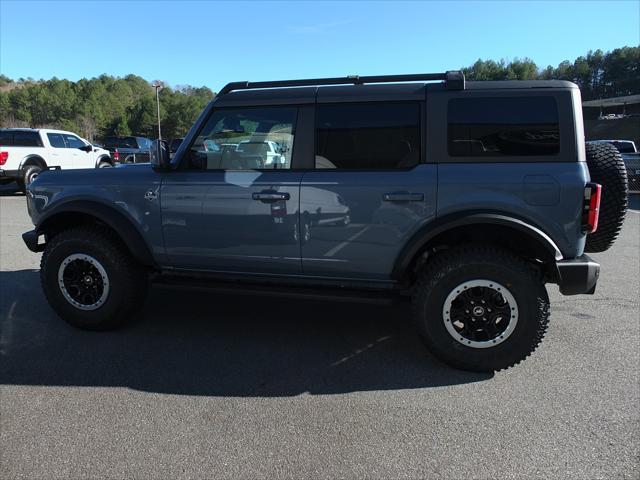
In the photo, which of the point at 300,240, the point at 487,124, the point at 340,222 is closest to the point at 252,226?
the point at 300,240

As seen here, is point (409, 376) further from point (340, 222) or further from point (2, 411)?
point (2, 411)

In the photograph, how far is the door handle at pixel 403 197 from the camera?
331 cm

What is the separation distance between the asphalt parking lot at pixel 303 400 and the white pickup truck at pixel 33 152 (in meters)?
11.2

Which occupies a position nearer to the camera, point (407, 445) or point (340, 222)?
point (407, 445)

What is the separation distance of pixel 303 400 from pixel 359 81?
7.71ft

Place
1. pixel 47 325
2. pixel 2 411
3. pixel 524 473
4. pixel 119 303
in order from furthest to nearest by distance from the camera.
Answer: pixel 47 325
pixel 119 303
pixel 2 411
pixel 524 473

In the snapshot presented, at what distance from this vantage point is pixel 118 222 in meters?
3.93

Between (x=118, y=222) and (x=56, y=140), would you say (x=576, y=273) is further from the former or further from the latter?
(x=56, y=140)

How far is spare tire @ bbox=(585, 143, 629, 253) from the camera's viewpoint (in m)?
3.46

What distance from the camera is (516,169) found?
3184 millimetres

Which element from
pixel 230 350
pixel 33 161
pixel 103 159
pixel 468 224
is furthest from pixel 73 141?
pixel 468 224

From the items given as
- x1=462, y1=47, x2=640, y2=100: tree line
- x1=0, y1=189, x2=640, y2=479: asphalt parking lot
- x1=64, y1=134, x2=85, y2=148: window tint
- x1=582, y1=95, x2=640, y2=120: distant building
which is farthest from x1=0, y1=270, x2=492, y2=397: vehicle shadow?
x1=462, y1=47, x2=640, y2=100: tree line

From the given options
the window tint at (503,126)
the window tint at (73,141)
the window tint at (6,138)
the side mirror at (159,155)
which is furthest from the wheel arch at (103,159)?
the window tint at (503,126)

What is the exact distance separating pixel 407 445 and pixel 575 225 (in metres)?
1.81
